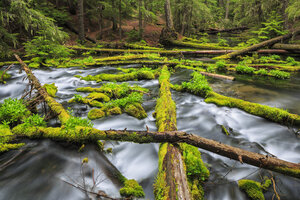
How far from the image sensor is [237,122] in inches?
186

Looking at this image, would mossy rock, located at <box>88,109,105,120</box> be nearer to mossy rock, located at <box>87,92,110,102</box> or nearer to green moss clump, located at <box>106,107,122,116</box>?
green moss clump, located at <box>106,107,122,116</box>

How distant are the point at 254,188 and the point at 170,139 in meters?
1.53

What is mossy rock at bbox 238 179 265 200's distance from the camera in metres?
2.59

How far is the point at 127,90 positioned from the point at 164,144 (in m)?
3.62

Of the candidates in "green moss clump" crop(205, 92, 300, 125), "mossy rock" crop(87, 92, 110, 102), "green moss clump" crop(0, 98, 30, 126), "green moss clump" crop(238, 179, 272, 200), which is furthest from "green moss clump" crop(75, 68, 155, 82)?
"green moss clump" crop(238, 179, 272, 200)

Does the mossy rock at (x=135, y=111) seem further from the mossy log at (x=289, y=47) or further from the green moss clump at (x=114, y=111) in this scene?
the mossy log at (x=289, y=47)

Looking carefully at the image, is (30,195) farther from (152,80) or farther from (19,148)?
(152,80)

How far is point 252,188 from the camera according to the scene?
269 cm

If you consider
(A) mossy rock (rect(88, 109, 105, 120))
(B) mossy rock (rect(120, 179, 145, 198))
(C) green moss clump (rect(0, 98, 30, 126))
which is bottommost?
(B) mossy rock (rect(120, 179, 145, 198))

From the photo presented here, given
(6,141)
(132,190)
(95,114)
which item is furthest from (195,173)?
(6,141)

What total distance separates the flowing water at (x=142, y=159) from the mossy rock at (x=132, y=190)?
0.11 meters

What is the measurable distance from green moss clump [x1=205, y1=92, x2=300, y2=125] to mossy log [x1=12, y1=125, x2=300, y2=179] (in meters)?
2.52

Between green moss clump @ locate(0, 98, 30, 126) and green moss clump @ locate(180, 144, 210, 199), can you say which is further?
green moss clump @ locate(0, 98, 30, 126)

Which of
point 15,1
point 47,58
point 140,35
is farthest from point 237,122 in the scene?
point 140,35
